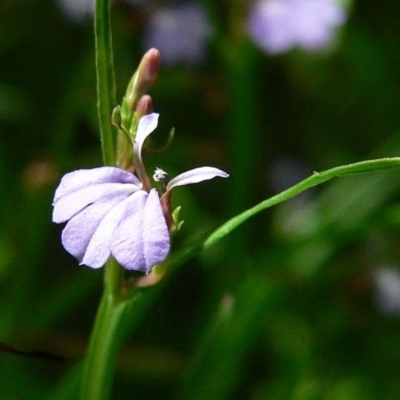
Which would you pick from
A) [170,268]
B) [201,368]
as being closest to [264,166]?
[201,368]

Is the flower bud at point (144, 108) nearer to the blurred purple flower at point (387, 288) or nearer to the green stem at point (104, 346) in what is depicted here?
the green stem at point (104, 346)

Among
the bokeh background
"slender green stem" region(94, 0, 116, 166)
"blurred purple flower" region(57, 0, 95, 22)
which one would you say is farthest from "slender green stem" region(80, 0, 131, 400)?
"blurred purple flower" region(57, 0, 95, 22)

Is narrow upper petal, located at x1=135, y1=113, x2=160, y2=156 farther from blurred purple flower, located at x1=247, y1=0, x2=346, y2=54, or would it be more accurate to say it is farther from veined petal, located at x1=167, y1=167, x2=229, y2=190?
blurred purple flower, located at x1=247, y1=0, x2=346, y2=54

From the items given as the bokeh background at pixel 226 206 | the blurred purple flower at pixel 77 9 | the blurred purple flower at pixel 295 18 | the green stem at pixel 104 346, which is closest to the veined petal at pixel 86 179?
the green stem at pixel 104 346

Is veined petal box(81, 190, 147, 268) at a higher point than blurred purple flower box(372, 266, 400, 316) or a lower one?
higher

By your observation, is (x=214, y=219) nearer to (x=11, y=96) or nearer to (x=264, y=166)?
(x=264, y=166)

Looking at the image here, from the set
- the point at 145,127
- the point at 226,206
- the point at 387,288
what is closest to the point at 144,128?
the point at 145,127

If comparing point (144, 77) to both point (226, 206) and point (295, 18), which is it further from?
point (295, 18)
